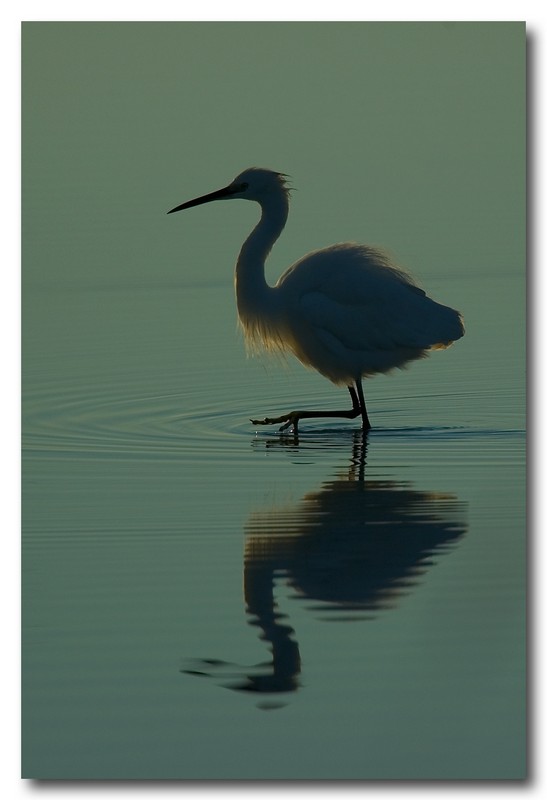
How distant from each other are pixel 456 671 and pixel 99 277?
5795 millimetres

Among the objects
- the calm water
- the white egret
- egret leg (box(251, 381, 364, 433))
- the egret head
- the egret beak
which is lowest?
the calm water

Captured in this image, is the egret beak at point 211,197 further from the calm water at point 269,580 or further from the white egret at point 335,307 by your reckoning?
the calm water at point 269,580

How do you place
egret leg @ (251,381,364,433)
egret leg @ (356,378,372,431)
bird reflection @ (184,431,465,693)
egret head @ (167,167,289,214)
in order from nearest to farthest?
bird reflection @ (184,431,465,693) → egret leg @ (251,381,364,433) → egret leg @ (356,378,372,431) → egret head @ (167,167,289,214)

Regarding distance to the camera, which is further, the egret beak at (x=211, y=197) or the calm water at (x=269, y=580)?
the egret beak at (x=211, y=197)

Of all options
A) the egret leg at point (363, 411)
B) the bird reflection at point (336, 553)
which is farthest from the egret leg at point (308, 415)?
the bird reflection at point (336, 553)

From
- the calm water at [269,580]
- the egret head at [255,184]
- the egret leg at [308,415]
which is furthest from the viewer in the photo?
the egret head at [255,184]

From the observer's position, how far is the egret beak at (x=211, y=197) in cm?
810

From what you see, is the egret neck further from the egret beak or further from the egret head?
the egret beak

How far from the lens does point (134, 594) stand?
5418 millimetres

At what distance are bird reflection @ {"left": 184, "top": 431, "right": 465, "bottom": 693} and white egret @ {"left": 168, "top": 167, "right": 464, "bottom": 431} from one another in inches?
52.3

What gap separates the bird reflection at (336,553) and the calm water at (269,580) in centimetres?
1

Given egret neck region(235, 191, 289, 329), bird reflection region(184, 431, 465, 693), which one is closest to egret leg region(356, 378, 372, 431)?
egret neck region(235, 191, 289, 329)

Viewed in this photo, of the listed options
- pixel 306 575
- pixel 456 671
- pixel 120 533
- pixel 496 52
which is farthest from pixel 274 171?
pixel 456 671

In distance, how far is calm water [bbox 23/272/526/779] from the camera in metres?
4.48
